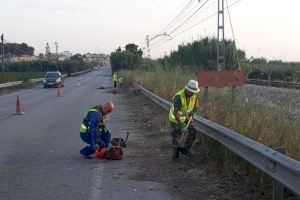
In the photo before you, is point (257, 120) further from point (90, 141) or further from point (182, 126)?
point (90, 141)

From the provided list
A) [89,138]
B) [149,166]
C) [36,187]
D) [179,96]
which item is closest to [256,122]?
[179,96]

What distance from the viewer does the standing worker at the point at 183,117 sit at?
962cm

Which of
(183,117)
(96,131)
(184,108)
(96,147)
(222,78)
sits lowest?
(96,147)

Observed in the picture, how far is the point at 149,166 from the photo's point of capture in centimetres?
959

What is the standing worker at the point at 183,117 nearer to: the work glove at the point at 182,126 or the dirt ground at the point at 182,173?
the work glove at the point at 182,126

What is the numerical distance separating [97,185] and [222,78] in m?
6.12

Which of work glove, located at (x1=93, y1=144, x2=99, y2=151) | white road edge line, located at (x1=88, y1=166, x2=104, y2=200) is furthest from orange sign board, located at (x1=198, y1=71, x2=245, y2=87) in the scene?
white road edge line, located at (x1=88, y1=166, x2=104, y2=200)

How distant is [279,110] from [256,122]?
434mm

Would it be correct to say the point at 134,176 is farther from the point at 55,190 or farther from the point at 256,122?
the point at 256,122

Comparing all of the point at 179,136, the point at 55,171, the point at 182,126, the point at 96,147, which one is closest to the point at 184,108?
the point at 182,126

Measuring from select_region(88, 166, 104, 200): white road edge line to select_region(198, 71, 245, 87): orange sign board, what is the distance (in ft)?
15.8

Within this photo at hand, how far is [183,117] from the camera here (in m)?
9.81

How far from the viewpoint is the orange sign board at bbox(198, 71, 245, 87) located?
13.0m

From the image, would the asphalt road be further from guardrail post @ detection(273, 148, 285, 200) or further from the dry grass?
the dry grass
